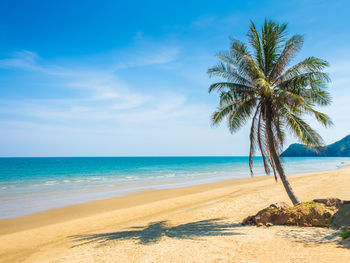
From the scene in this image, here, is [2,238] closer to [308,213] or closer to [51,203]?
[51,203]

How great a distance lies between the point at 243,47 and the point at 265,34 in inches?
39.0

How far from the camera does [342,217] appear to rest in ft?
24.4

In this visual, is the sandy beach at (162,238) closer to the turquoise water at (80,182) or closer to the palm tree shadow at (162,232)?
the palm tree shadow at (162,232)

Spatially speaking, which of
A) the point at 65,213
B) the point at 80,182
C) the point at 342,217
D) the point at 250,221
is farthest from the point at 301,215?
the point at 80,182

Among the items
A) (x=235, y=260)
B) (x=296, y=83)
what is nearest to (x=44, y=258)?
(x=235, y=260)

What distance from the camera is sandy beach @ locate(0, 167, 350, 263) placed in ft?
19.4

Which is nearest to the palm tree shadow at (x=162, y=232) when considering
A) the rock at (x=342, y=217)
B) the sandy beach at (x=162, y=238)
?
the sandy beach at (x=162, y=238)

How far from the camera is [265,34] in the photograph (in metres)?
9.43

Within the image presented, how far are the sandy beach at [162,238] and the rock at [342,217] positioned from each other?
489mm

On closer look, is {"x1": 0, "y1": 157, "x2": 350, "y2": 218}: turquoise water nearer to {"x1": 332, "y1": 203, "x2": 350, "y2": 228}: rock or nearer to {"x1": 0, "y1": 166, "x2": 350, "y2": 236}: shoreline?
{"x1": 0, "y1": 166, "x2": 350, "y2": 236}: shoreline

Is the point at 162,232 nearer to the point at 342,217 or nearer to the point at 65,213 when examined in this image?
the point at 342,217

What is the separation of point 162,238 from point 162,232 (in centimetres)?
83

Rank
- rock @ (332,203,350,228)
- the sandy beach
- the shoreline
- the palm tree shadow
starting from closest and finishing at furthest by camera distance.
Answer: the sandy beach < rock @ (332,203,350,228) < the palm tree shadow < the shoreline

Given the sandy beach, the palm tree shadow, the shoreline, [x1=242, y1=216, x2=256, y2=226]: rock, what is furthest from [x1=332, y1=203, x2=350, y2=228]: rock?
the shoreline
